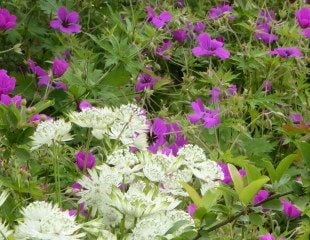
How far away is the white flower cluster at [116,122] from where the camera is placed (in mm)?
1258

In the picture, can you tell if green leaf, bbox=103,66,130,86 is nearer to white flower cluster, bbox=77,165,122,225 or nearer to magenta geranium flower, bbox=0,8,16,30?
magenta geranium flower, bbox=0,8,16,30

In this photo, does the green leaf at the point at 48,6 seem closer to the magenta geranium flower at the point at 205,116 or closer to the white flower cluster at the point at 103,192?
the magenta geranium flower at the point at 205,116

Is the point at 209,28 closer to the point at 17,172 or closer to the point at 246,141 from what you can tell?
the point at 246,141

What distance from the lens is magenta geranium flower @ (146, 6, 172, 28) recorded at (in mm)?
2523

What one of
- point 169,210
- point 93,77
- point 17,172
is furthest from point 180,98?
point 169,210

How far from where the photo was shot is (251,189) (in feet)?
4.01

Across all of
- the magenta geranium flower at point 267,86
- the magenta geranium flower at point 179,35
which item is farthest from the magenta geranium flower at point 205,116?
the magenta geranium flower at point 179,35

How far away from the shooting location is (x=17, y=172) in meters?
1.46

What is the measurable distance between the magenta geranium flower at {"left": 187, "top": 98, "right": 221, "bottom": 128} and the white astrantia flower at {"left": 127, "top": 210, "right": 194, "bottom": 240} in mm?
1016

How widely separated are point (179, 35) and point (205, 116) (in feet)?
1.80

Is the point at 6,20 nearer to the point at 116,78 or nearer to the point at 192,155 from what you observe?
the point at 116,78

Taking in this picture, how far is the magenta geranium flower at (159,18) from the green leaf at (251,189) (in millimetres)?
1320

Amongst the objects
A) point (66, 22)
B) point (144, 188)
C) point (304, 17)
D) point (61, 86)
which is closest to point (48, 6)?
point (66, 22)

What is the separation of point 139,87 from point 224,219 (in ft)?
3.59
